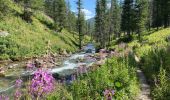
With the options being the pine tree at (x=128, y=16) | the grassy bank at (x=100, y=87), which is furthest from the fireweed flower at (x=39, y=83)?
the pine tree at (x=128, y=16)

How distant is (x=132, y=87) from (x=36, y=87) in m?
7.81

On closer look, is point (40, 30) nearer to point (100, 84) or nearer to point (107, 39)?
point (107, 39)

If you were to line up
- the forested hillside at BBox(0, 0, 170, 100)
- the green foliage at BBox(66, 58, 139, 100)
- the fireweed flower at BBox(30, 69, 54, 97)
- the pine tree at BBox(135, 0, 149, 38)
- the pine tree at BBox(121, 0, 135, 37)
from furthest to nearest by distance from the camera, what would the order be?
the pine tree at BBox(121, 0, 135, 37)
the pine tree at BBox(135, 0, 149, 38)
the green foliage at BBox(66, 58, 139, 100)
the forested hillside at BBox(0, 0, 170, 100)
the fireweed flower at BBox(30, 69, 54, 97)

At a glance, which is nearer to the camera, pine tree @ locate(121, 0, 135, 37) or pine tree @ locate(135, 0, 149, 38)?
pine tree @ locate(135, 0, 149, 38)

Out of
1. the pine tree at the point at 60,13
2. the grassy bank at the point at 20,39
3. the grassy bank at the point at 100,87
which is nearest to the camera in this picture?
the grassy bank at the point at 100,87

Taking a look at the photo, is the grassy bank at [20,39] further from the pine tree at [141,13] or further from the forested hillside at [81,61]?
the pine tree at [141,13]

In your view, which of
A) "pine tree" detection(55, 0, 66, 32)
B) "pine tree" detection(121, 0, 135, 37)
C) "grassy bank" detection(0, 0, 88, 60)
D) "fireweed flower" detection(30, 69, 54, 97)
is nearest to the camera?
"fireweed flower" detection(30, 69, 54, 97)

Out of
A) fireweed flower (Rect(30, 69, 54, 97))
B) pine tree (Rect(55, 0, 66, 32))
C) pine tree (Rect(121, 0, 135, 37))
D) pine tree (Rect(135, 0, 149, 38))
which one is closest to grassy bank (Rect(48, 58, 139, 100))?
fireweed flower (Rect(30, 69, 54, 97))

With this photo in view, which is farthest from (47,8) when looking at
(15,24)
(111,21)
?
(15,24)

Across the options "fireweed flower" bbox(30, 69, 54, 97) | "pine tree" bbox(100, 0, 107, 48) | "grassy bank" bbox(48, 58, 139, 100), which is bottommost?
"grassy bank" bbox(48, 58, 139, 100)

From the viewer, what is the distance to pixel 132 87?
1266cm

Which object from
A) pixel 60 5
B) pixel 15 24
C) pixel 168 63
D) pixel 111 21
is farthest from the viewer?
pixel 111 21

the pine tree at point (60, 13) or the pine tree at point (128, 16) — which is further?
the pine tree at point (60, 13)

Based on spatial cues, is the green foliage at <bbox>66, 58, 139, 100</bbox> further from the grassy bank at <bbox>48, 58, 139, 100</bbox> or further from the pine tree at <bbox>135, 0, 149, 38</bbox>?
the pine tree at <bbox>135, 0, 149, 38</bbox>
